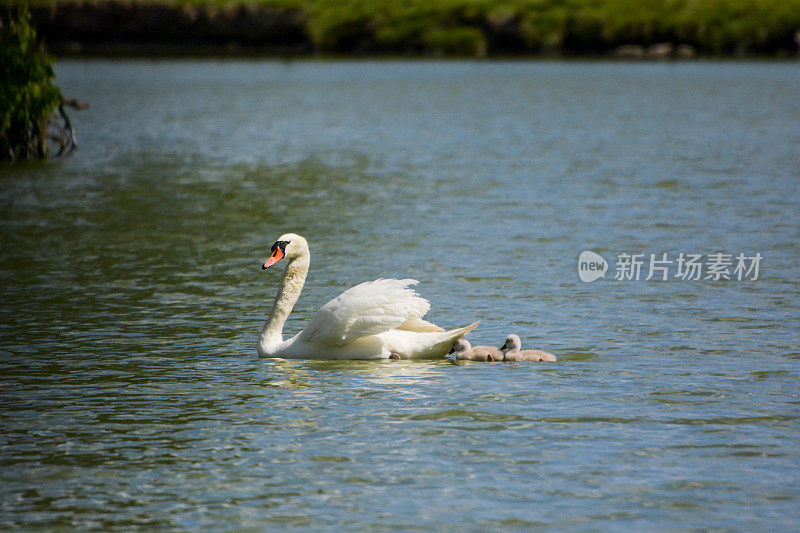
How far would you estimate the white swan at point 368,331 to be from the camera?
48.8 feet

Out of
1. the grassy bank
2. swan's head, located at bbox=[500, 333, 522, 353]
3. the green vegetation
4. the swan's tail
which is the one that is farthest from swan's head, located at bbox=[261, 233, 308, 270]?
the grassy bank

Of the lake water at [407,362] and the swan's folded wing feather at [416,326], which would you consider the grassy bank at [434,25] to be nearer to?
the lake water at [407,362]

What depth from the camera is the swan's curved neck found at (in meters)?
15.6

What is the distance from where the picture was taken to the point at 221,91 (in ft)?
262

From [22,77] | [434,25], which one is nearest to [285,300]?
[22,77]

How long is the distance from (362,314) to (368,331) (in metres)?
0.22

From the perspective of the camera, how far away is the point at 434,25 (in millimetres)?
130125

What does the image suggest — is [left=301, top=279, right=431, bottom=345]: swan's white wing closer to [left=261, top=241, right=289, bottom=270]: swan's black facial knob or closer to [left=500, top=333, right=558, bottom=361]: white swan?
[left=500, top=333, right=558, bottom=361]: white swan

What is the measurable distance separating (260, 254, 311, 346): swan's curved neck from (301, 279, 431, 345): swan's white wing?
649 millimetres

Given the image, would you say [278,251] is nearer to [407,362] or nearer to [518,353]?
[407,362]

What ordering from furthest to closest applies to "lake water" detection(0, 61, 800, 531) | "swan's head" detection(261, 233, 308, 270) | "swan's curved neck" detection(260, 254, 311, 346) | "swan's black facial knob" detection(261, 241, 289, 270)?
"swan's head" detection(261, 233, 308, 270), "swan's black facial knob" detection(261, 241, 289, 270), "swan's curved neck" detection(260, 254, 311, 346), "lake water" detection(0, 61, 800, 531)

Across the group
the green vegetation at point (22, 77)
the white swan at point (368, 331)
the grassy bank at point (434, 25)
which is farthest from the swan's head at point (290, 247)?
the grassy bank at point (434, 25)

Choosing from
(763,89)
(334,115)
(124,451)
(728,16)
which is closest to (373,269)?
(124,451)

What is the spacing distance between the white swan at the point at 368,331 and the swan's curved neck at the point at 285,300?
14 millimetres
